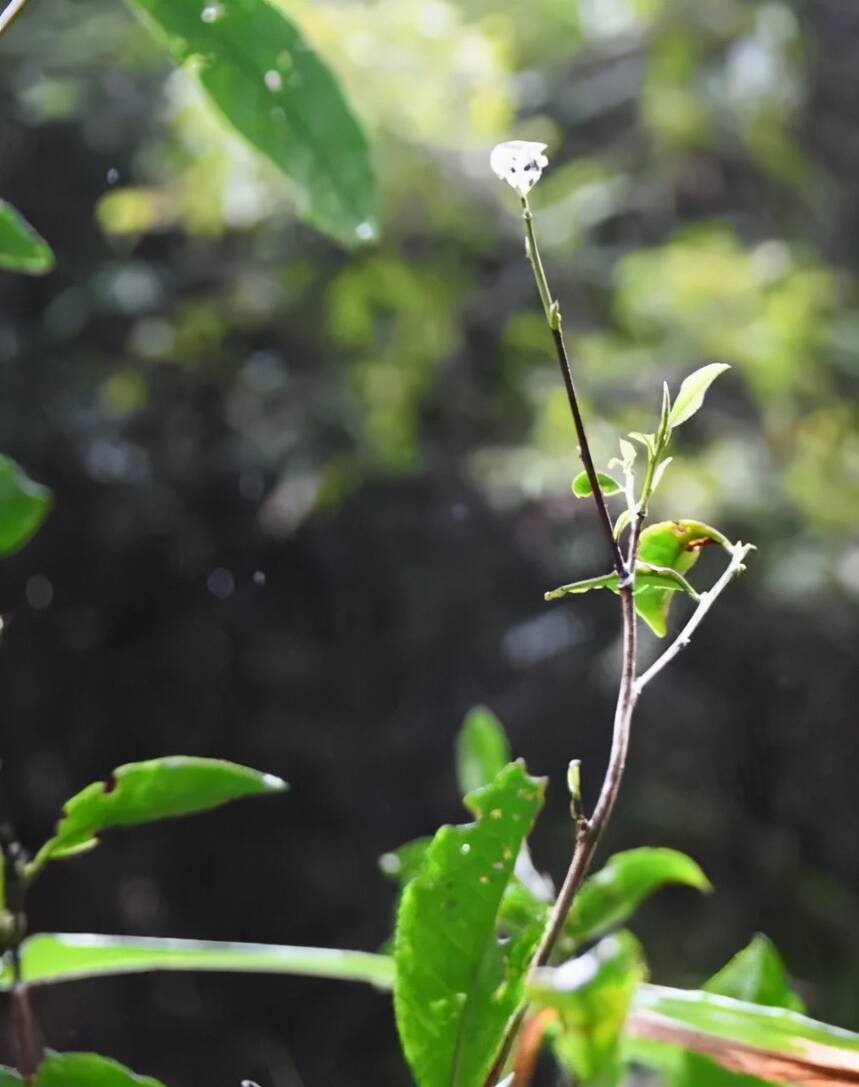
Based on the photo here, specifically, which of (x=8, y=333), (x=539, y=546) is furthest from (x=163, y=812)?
(x=8, y=333)

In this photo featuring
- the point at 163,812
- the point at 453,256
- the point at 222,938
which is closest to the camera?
the point at 163,812

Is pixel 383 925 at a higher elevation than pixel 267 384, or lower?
lower

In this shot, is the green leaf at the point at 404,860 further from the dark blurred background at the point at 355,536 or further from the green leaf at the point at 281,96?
the dark blurred background at the point at 355,536

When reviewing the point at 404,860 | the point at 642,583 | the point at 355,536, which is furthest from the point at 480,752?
the point at 355,536

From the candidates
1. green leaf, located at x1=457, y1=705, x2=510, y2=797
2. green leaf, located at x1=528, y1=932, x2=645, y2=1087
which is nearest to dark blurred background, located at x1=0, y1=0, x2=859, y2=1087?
green leaf, located at x1=457, y1=705, x2=510, y2=797

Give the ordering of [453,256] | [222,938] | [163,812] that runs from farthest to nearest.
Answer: [453,256] < [222,938] < [163,812]

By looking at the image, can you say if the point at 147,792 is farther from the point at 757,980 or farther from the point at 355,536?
the point at 355,536

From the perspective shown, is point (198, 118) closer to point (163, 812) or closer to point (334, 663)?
point (334, 663)
